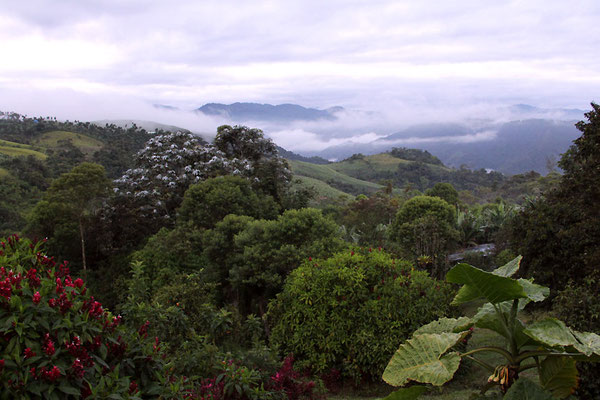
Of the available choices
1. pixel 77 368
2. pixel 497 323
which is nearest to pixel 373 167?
pixel 497 323

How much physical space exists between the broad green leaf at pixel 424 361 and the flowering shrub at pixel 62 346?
1.57m

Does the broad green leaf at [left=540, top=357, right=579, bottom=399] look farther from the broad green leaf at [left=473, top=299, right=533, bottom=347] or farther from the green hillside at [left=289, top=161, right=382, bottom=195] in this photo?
the green hillside at [left=289, top=161, right=382, bottom=195]

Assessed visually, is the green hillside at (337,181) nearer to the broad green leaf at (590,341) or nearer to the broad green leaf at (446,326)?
the broad green leaf at (446,326)

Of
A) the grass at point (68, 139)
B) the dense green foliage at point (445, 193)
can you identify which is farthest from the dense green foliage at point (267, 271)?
the grass at point (68, 139)

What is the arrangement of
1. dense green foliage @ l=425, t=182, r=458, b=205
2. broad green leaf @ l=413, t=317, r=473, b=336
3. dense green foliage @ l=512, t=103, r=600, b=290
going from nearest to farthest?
1. broad green leaf @ l=413, t=317, r=473, b=336
2. dense green foliage @ l=512, t=103, r=600, b=290
3. dense green foliage @ l=425, t=182, r=458, b=205

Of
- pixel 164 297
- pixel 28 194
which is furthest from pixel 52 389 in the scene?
pixel 28 194

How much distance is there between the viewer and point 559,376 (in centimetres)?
234

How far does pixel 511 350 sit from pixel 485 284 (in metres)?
0.53

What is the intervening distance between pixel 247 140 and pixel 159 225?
6.10m

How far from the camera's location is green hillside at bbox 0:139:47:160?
46625 mm

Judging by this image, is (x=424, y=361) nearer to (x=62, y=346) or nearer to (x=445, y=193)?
(x=62, y=346)

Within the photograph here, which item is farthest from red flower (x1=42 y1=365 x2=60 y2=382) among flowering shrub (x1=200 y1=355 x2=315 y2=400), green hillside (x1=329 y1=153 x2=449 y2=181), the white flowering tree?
green hillside (x1=329 y1=153 x2=449 y2=181)

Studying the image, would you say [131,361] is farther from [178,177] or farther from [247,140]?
[247,140]

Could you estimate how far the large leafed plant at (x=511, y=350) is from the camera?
220 cm
